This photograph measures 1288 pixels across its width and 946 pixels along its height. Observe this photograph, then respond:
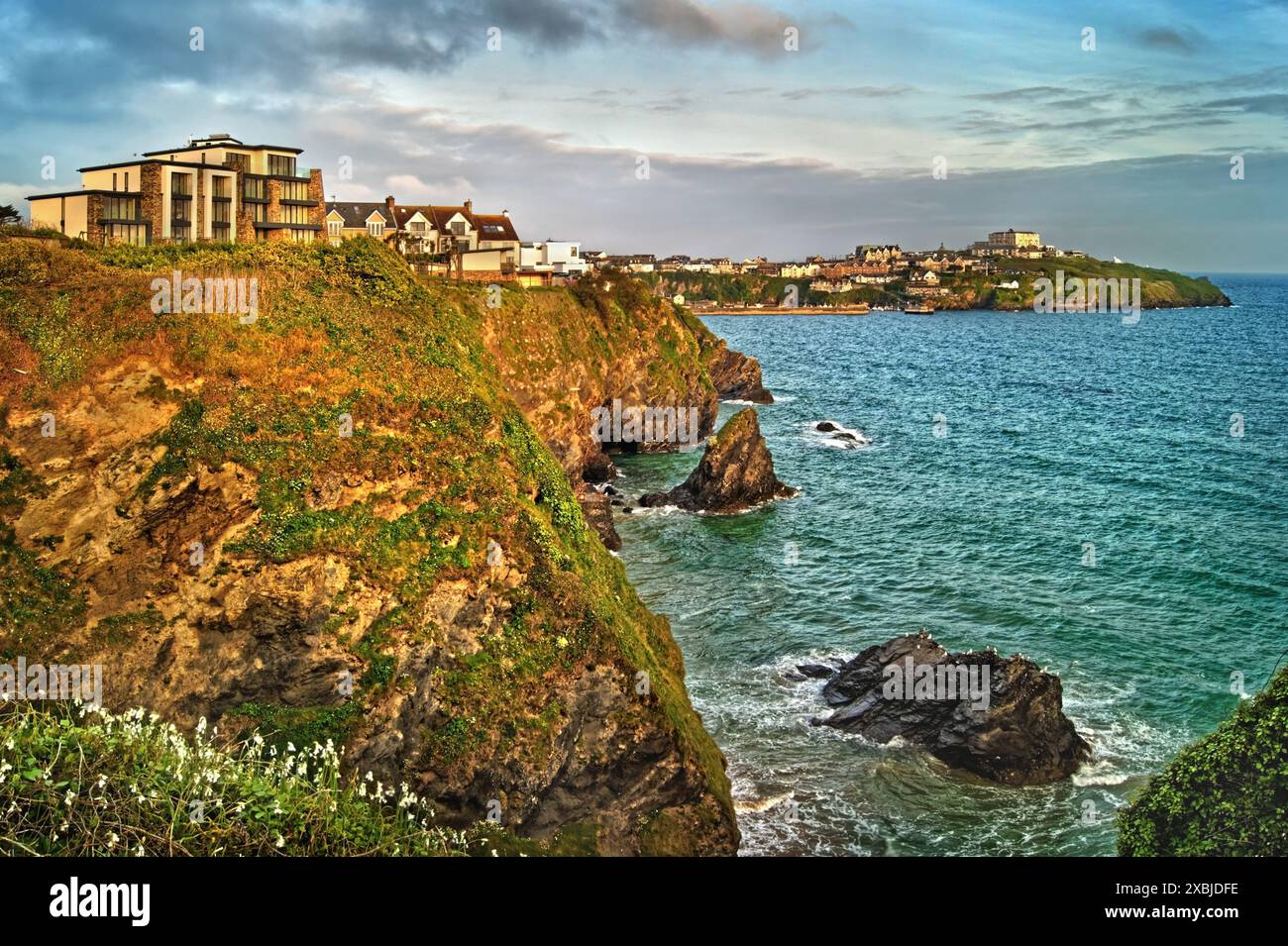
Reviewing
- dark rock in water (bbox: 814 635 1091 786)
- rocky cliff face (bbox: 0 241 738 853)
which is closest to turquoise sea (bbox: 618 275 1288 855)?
dark rock in water (bbox: 814 635 1091 786)

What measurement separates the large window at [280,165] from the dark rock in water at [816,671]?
38705 millimetres

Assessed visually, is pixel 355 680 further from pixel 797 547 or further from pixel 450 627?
pixel 797 547

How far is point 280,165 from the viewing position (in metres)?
56.0

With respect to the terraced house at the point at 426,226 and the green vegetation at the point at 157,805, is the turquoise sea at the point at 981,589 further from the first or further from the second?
the terraced house at the point at 426,226

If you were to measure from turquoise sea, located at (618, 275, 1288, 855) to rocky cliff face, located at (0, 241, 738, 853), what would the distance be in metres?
5.90

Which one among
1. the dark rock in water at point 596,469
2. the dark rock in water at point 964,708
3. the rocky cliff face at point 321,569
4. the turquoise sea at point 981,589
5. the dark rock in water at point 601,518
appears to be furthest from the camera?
the dark rock in water at point 596,469

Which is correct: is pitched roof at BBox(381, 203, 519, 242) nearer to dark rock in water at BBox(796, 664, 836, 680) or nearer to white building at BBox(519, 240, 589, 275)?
white building at BBox(519, 240, 589, 275)

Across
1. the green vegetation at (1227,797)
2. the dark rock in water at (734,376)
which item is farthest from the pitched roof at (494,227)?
the green vegetation at (1227,797)

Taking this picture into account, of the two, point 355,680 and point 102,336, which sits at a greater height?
point 102,336

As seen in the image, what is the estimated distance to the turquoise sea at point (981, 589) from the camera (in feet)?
102

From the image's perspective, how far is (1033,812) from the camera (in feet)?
99.7
